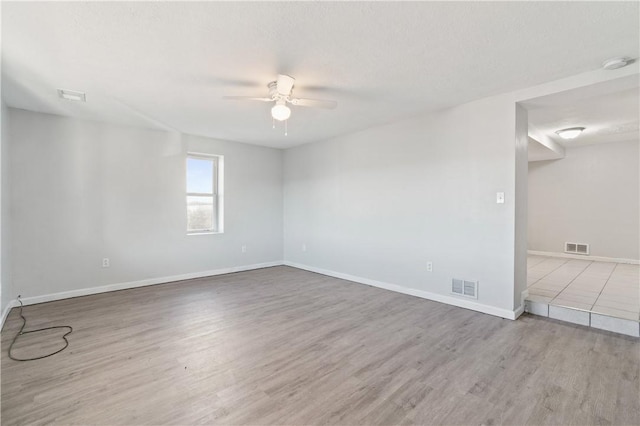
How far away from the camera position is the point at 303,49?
89.7 inches

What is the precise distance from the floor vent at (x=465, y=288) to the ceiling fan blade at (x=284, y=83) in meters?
2.95

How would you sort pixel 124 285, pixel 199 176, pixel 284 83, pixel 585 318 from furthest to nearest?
1. pixel 199 176
2. pixel 124 285
3. pixel 585 318
4. pixel 284 83

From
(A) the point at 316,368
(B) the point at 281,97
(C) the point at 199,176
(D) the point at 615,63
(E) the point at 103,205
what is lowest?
(A) the point at 316,368

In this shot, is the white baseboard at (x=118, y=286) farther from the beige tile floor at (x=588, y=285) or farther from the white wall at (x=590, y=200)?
the white wall at (x=590, y=200)

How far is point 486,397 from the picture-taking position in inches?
73.5

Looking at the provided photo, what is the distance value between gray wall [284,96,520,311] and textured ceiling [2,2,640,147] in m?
0.51

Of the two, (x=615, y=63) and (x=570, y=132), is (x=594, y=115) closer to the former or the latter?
(x=570, y=132)

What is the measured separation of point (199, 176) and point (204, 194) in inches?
13.2

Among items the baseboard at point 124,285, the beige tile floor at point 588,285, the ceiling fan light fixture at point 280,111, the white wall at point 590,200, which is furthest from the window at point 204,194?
the white wall at point 590,200

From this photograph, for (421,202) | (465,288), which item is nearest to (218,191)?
(421,202)

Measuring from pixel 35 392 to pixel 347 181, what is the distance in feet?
13.9

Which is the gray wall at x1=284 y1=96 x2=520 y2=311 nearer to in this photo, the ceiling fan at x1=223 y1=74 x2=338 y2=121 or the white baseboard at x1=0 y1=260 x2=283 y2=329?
the white baseboard at x1=0 y1=260 x2=283 y2=329

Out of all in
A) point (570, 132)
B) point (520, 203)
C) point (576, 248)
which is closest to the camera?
point (520, 203)

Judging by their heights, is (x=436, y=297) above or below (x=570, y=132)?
below
